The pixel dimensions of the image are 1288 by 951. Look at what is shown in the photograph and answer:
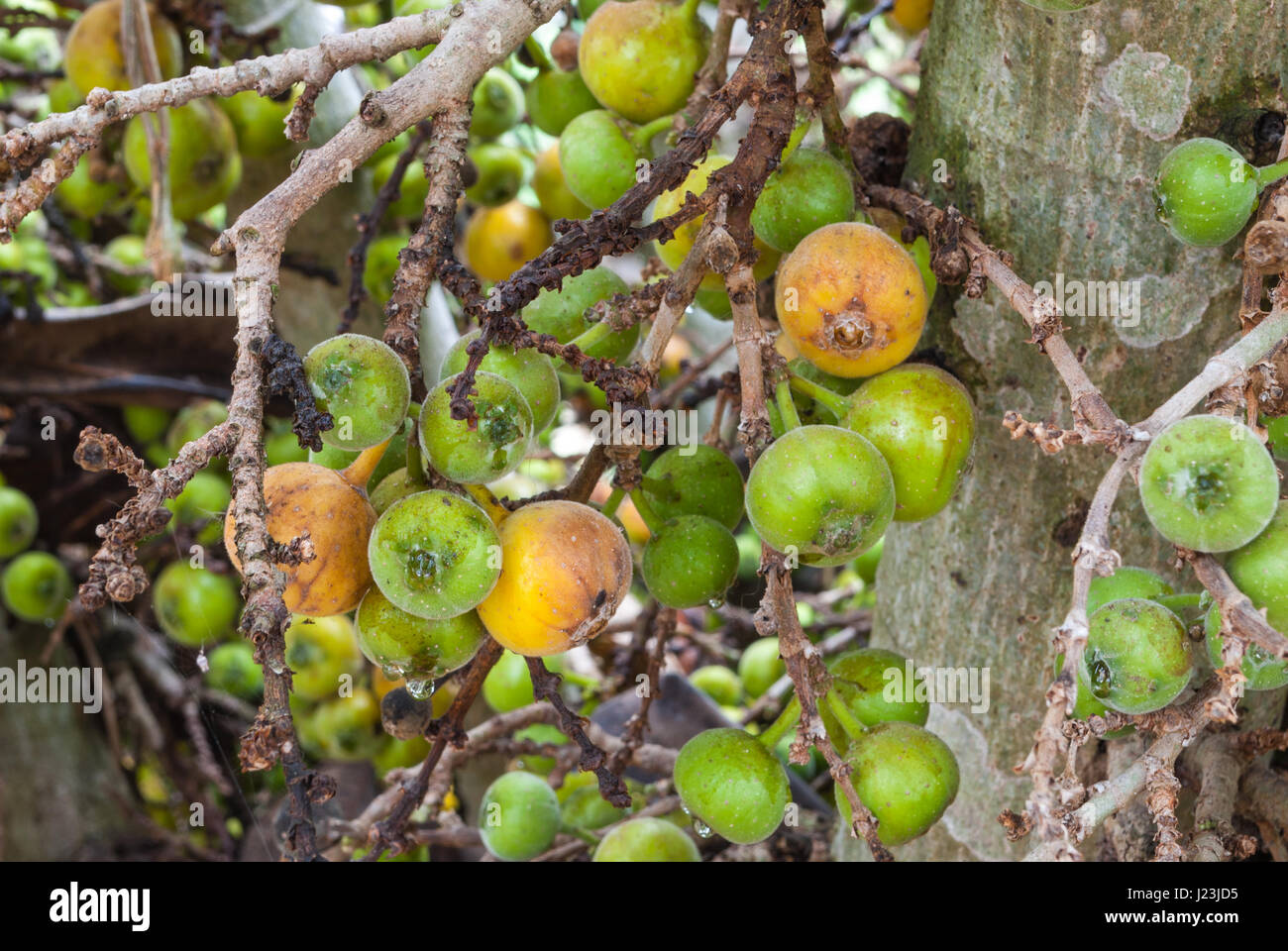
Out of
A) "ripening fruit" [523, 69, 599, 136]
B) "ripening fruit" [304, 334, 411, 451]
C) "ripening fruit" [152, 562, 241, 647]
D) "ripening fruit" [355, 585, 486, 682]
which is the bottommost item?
"ripening fruit" [355, 585, 486, 682]

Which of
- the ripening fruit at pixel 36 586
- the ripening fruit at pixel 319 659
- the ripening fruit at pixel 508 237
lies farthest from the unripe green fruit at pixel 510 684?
the ripening fruit at pixel 36 586

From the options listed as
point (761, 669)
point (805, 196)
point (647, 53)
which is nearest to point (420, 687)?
point (805, 196)

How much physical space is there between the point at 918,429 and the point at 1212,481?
1.45 feet

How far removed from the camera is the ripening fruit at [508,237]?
2.79 metres

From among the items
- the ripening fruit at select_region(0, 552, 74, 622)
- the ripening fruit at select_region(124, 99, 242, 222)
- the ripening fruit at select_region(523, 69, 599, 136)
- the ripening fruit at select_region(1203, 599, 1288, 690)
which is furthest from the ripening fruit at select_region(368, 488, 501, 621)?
the ripening fruit at select_region(0, 552, 74, 622)

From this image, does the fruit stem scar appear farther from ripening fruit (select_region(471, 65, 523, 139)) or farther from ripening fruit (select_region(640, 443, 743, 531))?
ripening fruit (select_region(471, 65, 523, 139))

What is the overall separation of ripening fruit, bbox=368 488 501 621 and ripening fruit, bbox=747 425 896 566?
1.14 feet

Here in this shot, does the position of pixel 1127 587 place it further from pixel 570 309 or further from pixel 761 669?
pixel 761 669

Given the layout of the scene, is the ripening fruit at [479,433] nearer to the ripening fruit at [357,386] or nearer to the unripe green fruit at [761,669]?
the ripening fruit at [357,386]

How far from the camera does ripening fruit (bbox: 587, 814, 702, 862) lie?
195cm

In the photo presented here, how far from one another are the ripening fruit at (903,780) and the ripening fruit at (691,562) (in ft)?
1.01

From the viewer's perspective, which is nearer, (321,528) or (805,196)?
(321,528)

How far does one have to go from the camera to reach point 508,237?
279 cm

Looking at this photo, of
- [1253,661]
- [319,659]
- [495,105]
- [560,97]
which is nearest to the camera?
[1253,661]
